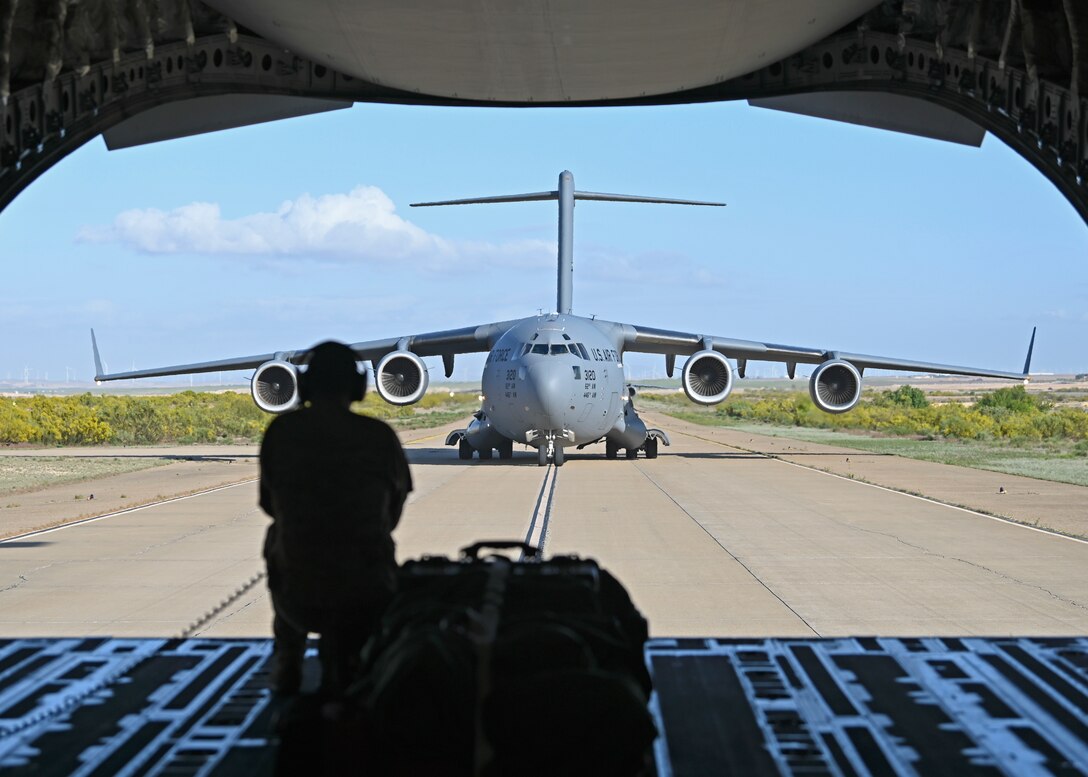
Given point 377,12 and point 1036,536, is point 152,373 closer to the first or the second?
point 1036,536

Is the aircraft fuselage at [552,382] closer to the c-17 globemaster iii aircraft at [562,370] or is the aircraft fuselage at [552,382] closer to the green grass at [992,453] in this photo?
the c-17 globemaster iii aircraft at [562,370]

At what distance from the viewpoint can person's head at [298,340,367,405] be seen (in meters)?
4.38

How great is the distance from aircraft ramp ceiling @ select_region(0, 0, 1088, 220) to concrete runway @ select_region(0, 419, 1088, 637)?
3.23 meters

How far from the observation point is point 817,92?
9508mm

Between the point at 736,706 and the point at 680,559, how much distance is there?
6.70 metres

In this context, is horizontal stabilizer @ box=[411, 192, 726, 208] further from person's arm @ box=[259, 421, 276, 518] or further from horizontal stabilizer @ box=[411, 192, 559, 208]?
person's arm @ box=[259, 421, 276, 518]

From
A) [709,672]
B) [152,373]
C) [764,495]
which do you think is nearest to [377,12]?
[709,672]

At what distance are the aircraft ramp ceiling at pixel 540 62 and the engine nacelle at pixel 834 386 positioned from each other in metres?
17.3

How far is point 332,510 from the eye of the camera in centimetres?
431


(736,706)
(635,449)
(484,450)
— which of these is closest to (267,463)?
(736,706)

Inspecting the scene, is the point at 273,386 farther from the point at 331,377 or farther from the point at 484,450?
the point at 331,377

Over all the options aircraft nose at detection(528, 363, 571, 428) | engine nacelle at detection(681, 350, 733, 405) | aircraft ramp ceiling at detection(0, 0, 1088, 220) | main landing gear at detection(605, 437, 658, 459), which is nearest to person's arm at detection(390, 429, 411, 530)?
aircraft ramp ceiling at detection(0, 0, 1088, 220)

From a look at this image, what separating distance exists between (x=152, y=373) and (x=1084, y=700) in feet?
90.6

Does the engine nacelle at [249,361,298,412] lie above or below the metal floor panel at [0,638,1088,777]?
above
